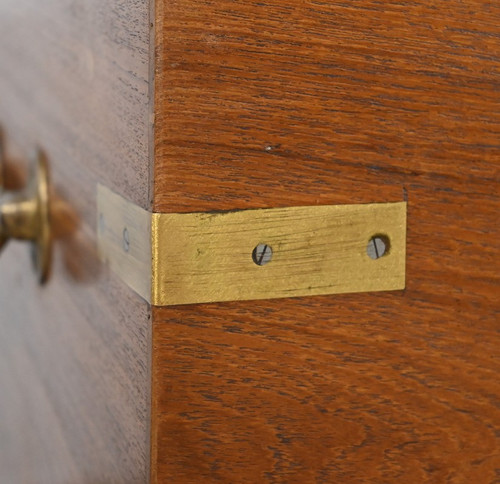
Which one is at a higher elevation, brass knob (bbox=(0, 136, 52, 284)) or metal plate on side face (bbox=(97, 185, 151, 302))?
metal plate on side face (bbox=(97, 185, 151, 302))

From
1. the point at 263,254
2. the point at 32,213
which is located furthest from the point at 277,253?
the point at 32,213

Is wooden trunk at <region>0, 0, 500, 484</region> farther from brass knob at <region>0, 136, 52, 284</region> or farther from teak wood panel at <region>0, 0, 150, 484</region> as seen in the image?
brass knob at <region>0, 136, 52, 284</region>

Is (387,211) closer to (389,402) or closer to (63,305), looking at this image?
(389,402)

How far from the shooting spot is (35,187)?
29.6 inches

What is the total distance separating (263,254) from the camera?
0.48 meters

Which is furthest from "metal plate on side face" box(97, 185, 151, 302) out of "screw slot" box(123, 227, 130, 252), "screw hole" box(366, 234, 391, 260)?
"screw hole" box(366, 234, 391, 260)

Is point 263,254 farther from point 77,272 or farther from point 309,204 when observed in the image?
point 77,272

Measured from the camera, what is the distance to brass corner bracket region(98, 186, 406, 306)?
0.45 meters

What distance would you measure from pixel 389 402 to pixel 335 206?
0.38ft

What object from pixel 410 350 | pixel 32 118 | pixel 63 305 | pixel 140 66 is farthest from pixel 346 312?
pixel 32 118

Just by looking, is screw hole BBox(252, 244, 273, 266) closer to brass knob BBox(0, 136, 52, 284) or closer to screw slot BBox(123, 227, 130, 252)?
screw slot BBox(123, 227, 130, 252)

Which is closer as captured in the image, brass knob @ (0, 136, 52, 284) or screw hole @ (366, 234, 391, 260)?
screw hole @ (366, 234, 391, 260)

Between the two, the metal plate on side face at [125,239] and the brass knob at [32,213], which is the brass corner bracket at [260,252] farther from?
the brass knob at [32,213]

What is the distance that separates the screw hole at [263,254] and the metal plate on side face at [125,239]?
57mm
